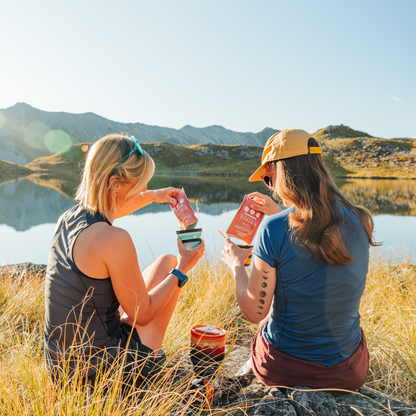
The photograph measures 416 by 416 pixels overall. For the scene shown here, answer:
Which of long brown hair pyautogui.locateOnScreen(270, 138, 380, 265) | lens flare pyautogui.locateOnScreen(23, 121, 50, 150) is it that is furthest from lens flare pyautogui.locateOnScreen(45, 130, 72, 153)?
long brown hair pyautogui.locateOnScreen(270, 138, 380, 265)

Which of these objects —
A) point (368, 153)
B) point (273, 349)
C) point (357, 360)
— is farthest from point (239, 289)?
point (368, 153)

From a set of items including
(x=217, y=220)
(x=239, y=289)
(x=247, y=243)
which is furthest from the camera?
(x=217, y=220)

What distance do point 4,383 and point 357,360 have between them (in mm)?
1672

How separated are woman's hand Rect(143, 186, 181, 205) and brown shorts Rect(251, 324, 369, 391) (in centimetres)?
120

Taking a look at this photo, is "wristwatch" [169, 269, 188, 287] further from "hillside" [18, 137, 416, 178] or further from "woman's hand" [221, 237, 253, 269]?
"hillside" [18, 137, 416, 178]

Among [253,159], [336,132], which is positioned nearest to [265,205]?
[253,159]

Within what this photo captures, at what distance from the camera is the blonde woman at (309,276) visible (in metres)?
1.41

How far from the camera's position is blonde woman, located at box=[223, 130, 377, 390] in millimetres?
1409

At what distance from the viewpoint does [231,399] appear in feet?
6.05

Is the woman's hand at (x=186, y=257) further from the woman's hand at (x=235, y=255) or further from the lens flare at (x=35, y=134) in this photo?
the lens flare at (x=35, y=134)

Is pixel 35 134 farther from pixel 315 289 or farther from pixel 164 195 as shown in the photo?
pixel 315 289

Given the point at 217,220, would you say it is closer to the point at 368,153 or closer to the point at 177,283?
the point at 177,283

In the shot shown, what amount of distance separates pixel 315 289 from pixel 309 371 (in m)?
0.43

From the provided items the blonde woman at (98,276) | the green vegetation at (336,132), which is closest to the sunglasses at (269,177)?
the blonde woman at (98,276)
